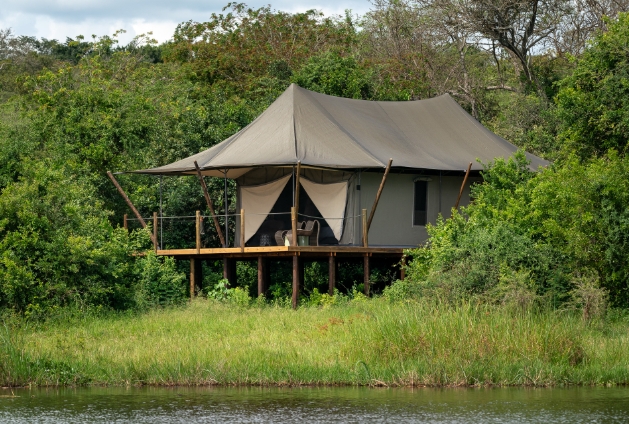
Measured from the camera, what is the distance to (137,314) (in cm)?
1847

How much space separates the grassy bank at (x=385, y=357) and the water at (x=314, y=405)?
1.14ft

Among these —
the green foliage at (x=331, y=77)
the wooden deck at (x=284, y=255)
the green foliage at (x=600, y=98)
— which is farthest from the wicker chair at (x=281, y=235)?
the green foliage at (x=331, y=77)

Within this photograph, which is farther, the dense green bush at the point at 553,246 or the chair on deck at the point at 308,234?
the chair on deck at the point at 308,234

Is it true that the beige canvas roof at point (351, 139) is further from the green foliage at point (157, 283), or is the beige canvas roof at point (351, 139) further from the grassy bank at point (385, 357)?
the grassy bank at point (385, 357)

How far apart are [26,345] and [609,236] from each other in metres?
9.88

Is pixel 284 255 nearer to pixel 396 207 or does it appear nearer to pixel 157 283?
Result: pixel 157 283

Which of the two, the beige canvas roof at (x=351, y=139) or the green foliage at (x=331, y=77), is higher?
the green foliage at (x=331, y=77)

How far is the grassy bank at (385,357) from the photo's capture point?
42.3ft

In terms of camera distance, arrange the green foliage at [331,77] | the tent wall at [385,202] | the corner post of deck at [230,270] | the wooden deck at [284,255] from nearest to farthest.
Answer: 1. the wooden deck at [284,255]
2. the tent wall at [385,202]
3. the corner post of deck at [230,270]
4. the green foliage at [331,77]

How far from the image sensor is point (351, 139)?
72.1ft

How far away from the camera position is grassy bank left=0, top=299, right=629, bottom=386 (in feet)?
42.3

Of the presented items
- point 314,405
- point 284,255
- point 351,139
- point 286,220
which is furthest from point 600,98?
point 314,405

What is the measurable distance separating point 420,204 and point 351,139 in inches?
95.3

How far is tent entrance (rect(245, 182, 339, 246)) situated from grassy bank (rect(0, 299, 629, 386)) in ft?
23.0
